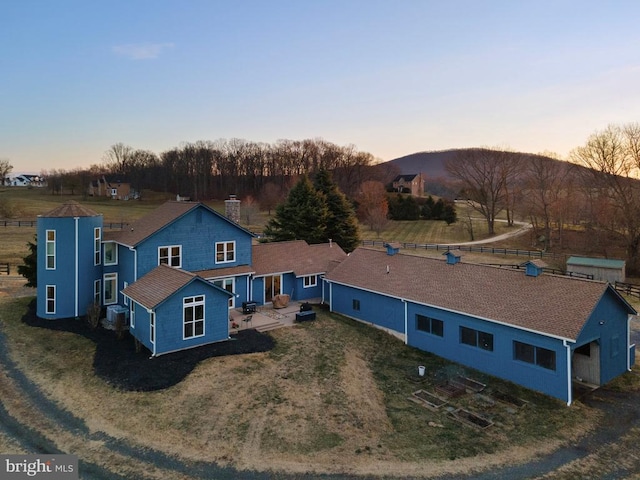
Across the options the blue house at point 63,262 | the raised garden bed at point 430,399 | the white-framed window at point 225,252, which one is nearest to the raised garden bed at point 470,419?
Answer: the raised garden bed at point 430,399

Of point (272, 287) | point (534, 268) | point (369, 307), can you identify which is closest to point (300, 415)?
point (369, 307)

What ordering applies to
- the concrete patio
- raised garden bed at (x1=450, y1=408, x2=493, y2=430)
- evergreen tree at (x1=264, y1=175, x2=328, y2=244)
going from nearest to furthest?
raised garden bed at (x1=450, y1=408, x2=493, y2=430) < the concrete patio < evergreen tree at (x1=264, y1=175, x2=328, y2=244)

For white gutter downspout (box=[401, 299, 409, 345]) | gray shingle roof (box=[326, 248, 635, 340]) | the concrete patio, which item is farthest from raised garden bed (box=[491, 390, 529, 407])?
the concrete patio

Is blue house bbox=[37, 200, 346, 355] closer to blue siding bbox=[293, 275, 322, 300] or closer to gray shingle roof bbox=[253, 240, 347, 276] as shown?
gray shingle roof bbox=[253, 240, 347, 276]

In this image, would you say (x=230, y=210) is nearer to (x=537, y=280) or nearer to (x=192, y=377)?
(x=192, y=377)

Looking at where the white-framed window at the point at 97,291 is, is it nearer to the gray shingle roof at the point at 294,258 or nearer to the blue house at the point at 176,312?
the blue house at the point at 176,312

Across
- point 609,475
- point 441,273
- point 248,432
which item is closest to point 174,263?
point 248,432
